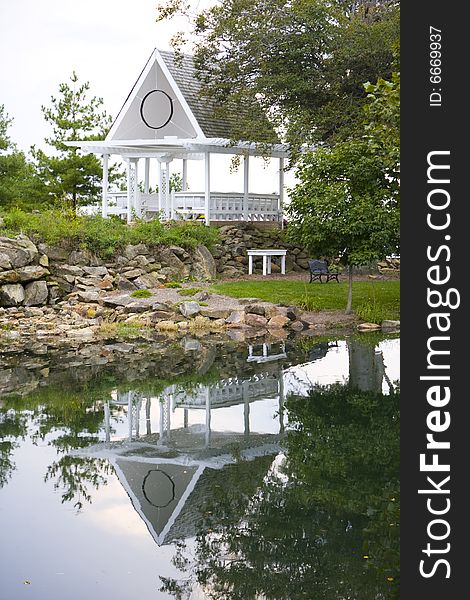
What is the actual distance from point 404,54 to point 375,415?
21.6 feet

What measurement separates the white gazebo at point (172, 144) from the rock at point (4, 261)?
323 inches

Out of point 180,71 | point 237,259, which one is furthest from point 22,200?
point 237,259

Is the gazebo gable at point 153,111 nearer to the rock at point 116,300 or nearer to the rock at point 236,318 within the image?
the rock at point 116,300

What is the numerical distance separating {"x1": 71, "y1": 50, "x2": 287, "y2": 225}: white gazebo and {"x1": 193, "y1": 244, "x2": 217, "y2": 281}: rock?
2.86 m

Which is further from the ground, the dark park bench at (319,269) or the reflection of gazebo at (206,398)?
the dark park bench at (319,269)

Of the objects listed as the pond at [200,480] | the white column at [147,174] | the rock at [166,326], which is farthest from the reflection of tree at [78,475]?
the white column at [147,174]

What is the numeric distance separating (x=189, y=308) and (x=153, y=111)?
38.5 ft

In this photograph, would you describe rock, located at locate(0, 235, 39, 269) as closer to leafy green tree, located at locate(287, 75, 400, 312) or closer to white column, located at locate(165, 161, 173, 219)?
leafy green tree, located at locate(287, 75, 400, 312)

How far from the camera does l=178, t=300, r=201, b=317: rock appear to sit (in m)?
20.2

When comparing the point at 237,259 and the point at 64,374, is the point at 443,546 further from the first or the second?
the point at 237,259

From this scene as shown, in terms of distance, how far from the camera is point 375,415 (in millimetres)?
11258

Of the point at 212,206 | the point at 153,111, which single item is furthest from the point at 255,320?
the point at 153,111

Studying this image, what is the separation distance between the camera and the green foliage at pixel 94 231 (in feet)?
75.3

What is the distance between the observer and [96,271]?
2302 centimetres
